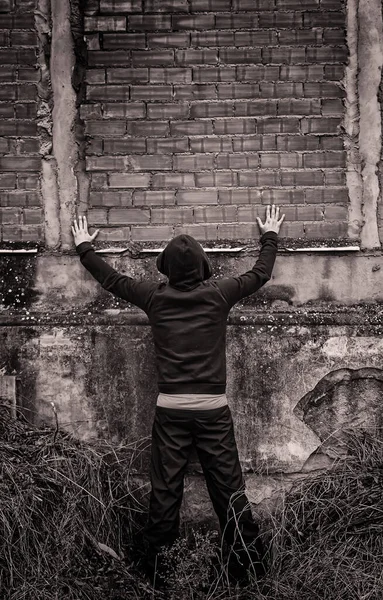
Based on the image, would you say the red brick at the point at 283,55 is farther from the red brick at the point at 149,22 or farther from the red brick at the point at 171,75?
the red brick at the point at 149,22

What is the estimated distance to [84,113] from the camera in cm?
441

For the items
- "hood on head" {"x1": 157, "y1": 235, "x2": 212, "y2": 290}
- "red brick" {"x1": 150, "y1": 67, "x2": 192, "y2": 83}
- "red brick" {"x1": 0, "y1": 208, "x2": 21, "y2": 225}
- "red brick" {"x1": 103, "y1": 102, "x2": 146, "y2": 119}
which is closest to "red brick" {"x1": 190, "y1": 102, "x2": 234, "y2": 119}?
"red brick" {"x1": 150, "y1": 67, "x2": 192, "y2": 83}

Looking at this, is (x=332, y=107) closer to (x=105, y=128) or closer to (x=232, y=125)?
(x=232, y=125)

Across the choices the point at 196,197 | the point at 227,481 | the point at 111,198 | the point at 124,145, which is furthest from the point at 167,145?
the point at 227,481

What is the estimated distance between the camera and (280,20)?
14.2ft

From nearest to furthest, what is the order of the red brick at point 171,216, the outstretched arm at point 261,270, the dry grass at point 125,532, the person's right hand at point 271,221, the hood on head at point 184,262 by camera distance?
the dry grass at point 125,532, the hood on head at point 184,262, the outstretched arm at point 261,270, the person's right hand at point 271,221, the red brick at point 171,216

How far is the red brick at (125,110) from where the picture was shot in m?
4.38

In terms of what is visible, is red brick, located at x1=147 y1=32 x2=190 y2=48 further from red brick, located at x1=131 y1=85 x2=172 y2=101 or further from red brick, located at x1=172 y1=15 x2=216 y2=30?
red brick, located at x1=131 y1=85 x2=172 y2=101

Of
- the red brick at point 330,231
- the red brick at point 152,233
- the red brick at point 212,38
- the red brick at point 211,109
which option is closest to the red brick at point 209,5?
the red brick at point 212,38

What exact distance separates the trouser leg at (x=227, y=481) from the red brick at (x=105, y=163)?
1.69m

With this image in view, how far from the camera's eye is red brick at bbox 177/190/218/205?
4410 mm

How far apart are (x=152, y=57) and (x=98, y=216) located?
1062 mm

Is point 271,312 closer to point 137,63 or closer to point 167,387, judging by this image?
point 167,387

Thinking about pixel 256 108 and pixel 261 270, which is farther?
pixel 256 108
